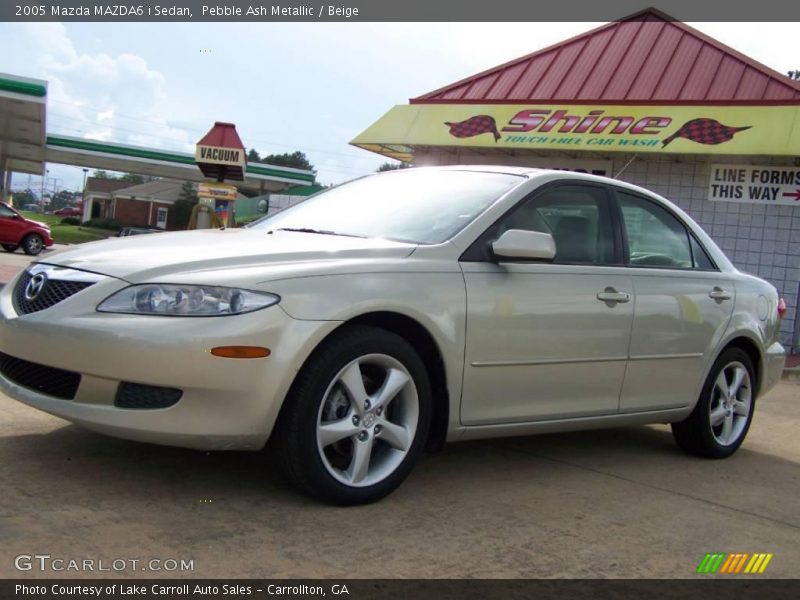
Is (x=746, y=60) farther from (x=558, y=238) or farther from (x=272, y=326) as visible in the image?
(x=272, y=326)

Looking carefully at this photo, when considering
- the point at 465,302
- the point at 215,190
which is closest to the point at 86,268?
the point at 465,302

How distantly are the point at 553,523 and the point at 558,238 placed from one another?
153 centimetres

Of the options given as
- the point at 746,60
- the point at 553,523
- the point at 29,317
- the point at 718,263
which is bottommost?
the point at 553,523

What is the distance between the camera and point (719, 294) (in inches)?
213

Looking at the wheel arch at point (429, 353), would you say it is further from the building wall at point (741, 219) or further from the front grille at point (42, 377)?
the building wall at point (741, 219)

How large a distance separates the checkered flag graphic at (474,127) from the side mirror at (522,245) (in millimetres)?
9421

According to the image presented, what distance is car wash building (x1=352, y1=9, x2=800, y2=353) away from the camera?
11883 millimetres

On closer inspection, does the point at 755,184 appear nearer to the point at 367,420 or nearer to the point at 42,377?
the point at 367,420

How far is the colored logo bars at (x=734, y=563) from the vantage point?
3.48 metres

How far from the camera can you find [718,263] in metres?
5.62

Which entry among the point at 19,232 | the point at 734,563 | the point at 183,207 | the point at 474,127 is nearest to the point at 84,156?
the point at 19,232
